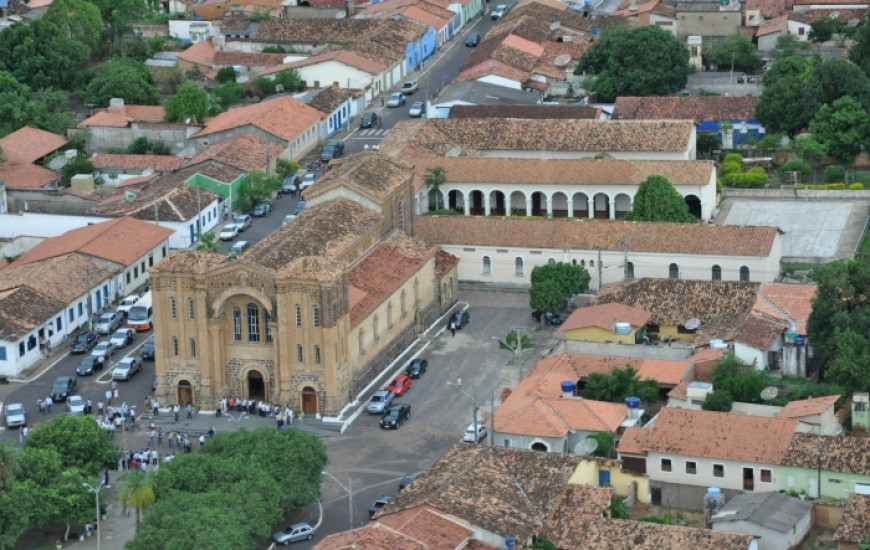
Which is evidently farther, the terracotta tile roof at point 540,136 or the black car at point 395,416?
the terracotta tile roof at point 540,136

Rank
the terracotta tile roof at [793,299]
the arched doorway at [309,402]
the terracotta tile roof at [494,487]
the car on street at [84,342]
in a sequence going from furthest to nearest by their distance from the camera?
the car on street at [84,342] → the terracotta tile roof at [793,299] → the arched doorway at [309,402] → the terracotta tile roof at [494,487]

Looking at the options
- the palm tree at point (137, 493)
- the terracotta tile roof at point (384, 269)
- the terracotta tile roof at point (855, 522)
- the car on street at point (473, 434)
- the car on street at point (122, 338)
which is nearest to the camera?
the terracotta tile roof at point (855, 522)

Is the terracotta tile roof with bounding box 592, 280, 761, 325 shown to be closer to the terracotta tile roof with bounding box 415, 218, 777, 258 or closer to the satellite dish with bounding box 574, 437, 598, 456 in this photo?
the terracotta tile roof with bounding box 415, 218, 777, 258

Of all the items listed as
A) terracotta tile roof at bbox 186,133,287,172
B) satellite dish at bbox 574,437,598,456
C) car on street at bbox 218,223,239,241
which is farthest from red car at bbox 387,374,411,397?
terracotta tile roof at bbox 186,133,287,172

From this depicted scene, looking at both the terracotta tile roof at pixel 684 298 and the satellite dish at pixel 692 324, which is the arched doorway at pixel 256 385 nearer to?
the terracotta tile roof at pixel 684 298

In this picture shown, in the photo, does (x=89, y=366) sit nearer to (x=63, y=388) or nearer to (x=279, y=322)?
(x=63, y=388)

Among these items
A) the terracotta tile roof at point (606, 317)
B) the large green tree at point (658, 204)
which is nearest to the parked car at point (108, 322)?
the terracotta tile roof at point (606, 317)

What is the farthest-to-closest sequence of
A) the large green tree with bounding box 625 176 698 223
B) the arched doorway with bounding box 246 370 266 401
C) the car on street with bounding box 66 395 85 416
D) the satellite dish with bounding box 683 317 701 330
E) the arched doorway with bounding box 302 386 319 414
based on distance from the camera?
the large green tree with bounding box 625 176 698 223 → the satellite dish with bounding box 683 317 701 330 → the arched doorway with bounding box 246 370 266 401 → the car on street with bounding box 66 395 85 416 → the arched doorway with bounding box 302 386 319 414
